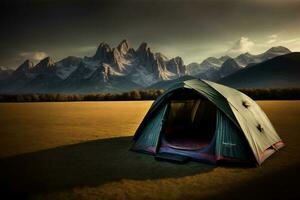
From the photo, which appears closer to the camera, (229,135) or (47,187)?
(47,187)

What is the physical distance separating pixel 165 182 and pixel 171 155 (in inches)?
73.0

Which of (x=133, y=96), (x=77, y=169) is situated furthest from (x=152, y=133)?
(x=133, y=96)

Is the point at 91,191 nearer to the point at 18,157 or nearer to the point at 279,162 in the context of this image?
the point at 18,157

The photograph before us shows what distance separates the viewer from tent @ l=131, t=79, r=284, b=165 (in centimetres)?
666

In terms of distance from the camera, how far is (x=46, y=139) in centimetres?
1115

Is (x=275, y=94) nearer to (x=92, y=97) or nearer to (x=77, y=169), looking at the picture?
(x=92, y=97)

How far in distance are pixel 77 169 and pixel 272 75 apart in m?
184

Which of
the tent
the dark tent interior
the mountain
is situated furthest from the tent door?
the mountain

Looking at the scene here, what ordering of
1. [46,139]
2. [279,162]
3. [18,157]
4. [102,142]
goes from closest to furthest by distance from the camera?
[279,162] < [18,157] < [102,142] < [46,139]

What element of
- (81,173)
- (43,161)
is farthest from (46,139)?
(81,173)

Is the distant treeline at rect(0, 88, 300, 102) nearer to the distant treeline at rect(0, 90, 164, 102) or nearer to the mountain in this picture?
the distant treeline at rect(0, 90, 164, 102)

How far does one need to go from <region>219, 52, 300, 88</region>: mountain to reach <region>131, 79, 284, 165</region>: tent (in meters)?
159

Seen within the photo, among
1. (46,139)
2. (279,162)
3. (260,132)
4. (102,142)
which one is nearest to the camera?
(279,162)

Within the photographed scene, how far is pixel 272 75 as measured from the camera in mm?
166000
